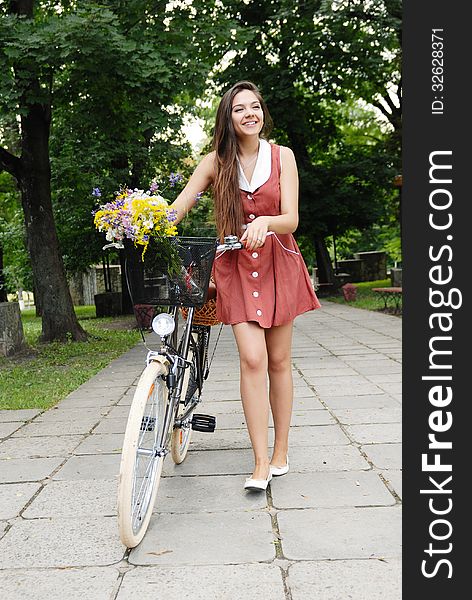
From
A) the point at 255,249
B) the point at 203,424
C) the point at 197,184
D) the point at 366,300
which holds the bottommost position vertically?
the point at 366,300

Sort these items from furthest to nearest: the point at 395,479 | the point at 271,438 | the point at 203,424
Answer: the point at 271,438
the point at 203,424
the point at 395,479

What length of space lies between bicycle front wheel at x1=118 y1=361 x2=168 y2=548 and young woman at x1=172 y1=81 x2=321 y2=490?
501mm

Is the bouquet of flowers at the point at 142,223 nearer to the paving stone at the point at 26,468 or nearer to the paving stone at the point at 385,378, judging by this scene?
the paving stone at the point at 26,468

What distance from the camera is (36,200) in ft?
35.5

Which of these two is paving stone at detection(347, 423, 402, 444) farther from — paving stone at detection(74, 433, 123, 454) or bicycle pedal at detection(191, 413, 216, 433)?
paving stone at detection(74, 433, 123, 454)

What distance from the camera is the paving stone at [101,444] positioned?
452 centimetres

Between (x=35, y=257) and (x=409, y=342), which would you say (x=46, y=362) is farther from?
(x=409, y=342)

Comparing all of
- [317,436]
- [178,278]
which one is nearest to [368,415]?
[317,436]

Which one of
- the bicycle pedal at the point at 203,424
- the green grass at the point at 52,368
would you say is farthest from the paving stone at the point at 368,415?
the green grass at the point at 52,368

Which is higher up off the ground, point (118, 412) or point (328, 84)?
point (328, 84)

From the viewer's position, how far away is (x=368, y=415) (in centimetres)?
517

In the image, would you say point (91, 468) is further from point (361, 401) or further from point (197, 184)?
point (361, 401)

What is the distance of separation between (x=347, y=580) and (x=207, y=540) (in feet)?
2.12

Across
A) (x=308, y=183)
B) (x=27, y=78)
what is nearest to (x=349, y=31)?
(x=308, y=183)
